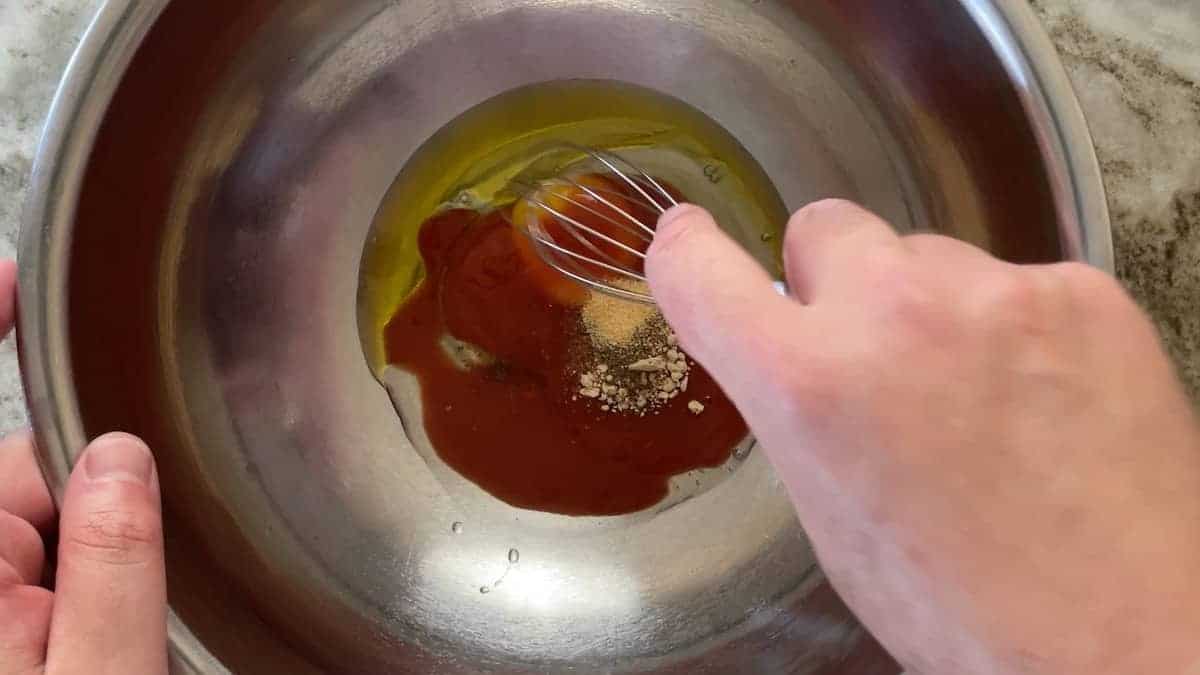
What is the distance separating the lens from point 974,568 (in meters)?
0.32

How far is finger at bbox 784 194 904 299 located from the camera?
0.35 metres

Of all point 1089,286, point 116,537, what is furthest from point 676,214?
point 116,537

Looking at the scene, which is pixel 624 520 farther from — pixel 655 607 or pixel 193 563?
pixel 193 563

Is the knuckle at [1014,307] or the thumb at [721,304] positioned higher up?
the thumb at [721,304]

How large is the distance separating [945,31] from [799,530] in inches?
14.9

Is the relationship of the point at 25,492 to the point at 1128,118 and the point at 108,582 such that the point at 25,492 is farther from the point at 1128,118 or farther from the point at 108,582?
the point at 1128,118

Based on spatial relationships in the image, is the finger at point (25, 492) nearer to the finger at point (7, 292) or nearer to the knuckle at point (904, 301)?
the finger at point (7, 292)

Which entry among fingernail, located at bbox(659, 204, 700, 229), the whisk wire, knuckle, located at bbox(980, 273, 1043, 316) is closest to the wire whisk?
the whisk wire

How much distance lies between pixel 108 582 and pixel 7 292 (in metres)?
0.22

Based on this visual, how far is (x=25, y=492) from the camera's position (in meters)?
0.56

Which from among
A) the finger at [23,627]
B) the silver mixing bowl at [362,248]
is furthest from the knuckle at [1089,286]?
the finger at [23,627]

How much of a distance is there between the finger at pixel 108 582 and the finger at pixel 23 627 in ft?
0.05

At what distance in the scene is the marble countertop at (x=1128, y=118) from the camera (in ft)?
2.38

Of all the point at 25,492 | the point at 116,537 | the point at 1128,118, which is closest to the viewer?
the point at 116,537
